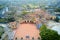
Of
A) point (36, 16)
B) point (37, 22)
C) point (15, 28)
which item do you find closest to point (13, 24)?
point (15, 28)

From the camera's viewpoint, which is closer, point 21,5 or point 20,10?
point 20,10

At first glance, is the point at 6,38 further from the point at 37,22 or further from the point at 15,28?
Answer: the point at 37,22

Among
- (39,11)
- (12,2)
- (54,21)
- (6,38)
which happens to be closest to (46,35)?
(6,38)

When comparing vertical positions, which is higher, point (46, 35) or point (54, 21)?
point (46, 35)

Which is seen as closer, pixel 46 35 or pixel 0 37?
pixel 46 35

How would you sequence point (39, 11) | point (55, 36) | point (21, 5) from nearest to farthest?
1. point (55, 36)
2. point (39, 11)
3. point (21, 5)

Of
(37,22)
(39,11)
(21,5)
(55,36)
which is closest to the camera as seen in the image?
(55,36)

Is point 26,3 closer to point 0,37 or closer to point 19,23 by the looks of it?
point 19,23

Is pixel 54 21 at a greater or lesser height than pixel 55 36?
lesser

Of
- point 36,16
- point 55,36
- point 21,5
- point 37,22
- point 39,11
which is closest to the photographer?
point 55,36
